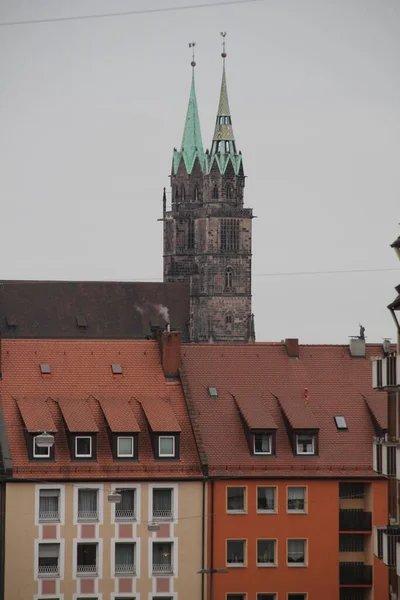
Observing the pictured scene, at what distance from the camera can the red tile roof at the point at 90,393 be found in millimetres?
64750

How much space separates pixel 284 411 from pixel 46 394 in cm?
829

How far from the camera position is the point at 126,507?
213ft

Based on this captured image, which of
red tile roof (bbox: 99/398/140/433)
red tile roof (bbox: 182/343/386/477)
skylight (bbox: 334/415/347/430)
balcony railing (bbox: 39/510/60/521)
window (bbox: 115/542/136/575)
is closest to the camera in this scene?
balcony railing (bbox: 39/510/60/521)

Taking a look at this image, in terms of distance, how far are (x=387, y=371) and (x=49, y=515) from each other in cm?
2022

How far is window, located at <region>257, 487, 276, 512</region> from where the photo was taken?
6569 centimetres

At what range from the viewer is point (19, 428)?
6506 centimetres

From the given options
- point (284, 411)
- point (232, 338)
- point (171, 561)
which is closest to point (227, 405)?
point (284, 411)

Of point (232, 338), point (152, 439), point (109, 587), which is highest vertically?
point (232, 338)

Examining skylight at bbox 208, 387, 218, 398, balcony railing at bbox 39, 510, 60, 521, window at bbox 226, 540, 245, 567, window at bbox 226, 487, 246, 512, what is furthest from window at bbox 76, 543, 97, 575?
skylight at bbox 208, 387, 218, 398

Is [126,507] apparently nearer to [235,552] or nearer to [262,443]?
[235,552]

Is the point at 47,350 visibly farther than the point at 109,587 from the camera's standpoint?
Yes

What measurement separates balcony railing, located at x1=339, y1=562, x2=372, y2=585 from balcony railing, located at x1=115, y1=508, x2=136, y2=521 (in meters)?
7.20

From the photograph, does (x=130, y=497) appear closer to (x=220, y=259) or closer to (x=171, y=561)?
(x=171, y=561)

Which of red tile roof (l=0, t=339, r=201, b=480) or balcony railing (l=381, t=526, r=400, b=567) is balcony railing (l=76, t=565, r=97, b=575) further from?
balcony railing (l=381, t=526, r=400, b=567)
